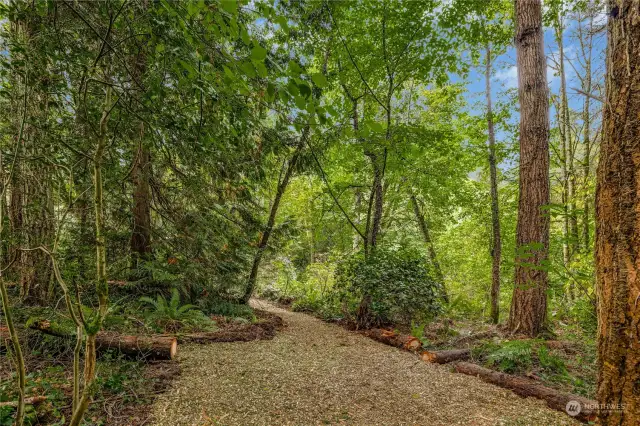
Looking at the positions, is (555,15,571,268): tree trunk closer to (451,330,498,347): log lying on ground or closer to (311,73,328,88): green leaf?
(451,330,498,347): log lying on ground

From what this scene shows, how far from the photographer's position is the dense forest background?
6.54 feet

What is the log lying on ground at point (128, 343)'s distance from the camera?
3.14 m

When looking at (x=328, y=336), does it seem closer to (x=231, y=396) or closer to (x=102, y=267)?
(x=231, y=396)

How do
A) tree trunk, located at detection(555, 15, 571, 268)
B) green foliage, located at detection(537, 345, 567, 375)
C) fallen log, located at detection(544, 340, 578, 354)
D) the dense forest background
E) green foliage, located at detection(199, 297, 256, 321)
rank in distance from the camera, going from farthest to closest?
tree trunk, located at detection(555, 15, 571, 268) → green foliage, located at detection(199, 297, 256, 321) → fallen log, located at detection(544, 340, 578, 354) → green foliage, located at detection(537, 345, 567, 375) → the dense forest background

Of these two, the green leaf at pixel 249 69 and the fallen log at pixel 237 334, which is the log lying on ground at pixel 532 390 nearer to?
the fallen log at pixel 237 334

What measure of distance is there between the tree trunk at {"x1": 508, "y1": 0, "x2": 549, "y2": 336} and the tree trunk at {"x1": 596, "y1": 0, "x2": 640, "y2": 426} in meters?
3.52

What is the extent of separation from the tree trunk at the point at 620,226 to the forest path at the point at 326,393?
4.59 ft

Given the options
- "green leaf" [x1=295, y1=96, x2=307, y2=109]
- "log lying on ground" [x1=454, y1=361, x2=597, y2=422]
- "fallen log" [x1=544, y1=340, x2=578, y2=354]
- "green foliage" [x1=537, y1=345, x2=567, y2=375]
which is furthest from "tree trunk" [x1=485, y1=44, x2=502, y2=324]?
"green leaf" [x1=295, y1=96, x2=307, y2=109]

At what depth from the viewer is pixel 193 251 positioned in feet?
16.1

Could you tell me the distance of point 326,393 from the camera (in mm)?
2939

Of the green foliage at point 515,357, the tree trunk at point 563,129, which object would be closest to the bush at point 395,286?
the green foliage at point 515,357

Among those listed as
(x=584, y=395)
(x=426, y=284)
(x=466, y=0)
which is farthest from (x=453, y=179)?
(x=584, y=395)

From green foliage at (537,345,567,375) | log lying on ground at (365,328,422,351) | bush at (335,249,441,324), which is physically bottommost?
log lying on ground at (365,328,422,351)

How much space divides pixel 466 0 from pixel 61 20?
226 inches
